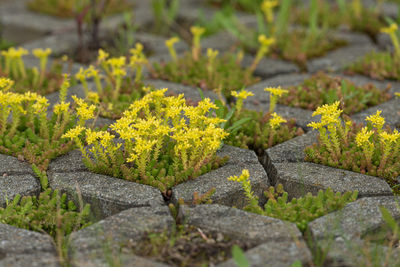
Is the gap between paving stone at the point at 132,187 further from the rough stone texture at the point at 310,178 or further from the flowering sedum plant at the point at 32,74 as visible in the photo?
the flowering sedum plant at the point at 32,74

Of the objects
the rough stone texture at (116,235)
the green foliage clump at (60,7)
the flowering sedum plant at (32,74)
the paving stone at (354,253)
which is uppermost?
the green foliage clump at (60,7)

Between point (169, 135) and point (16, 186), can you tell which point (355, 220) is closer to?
point (169, 135)

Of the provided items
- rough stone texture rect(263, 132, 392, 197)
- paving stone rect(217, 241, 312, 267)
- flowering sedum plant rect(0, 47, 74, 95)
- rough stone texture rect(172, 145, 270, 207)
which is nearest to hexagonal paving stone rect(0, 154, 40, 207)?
rough stone texture rect(172, 145, 270, 207)

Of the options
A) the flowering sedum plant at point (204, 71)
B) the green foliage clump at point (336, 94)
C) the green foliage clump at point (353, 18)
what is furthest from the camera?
the green foliage clump at point (353, 18)

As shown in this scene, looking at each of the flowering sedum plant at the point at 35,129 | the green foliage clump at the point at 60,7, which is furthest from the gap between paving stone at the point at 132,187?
the green foliage clump at the point at 60,7

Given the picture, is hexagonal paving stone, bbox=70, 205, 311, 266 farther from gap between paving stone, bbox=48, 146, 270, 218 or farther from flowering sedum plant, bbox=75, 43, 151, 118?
flowering sedum plant, bbox=75, 43, 151, 118

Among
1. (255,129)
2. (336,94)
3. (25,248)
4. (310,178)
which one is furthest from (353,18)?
(25,248)
